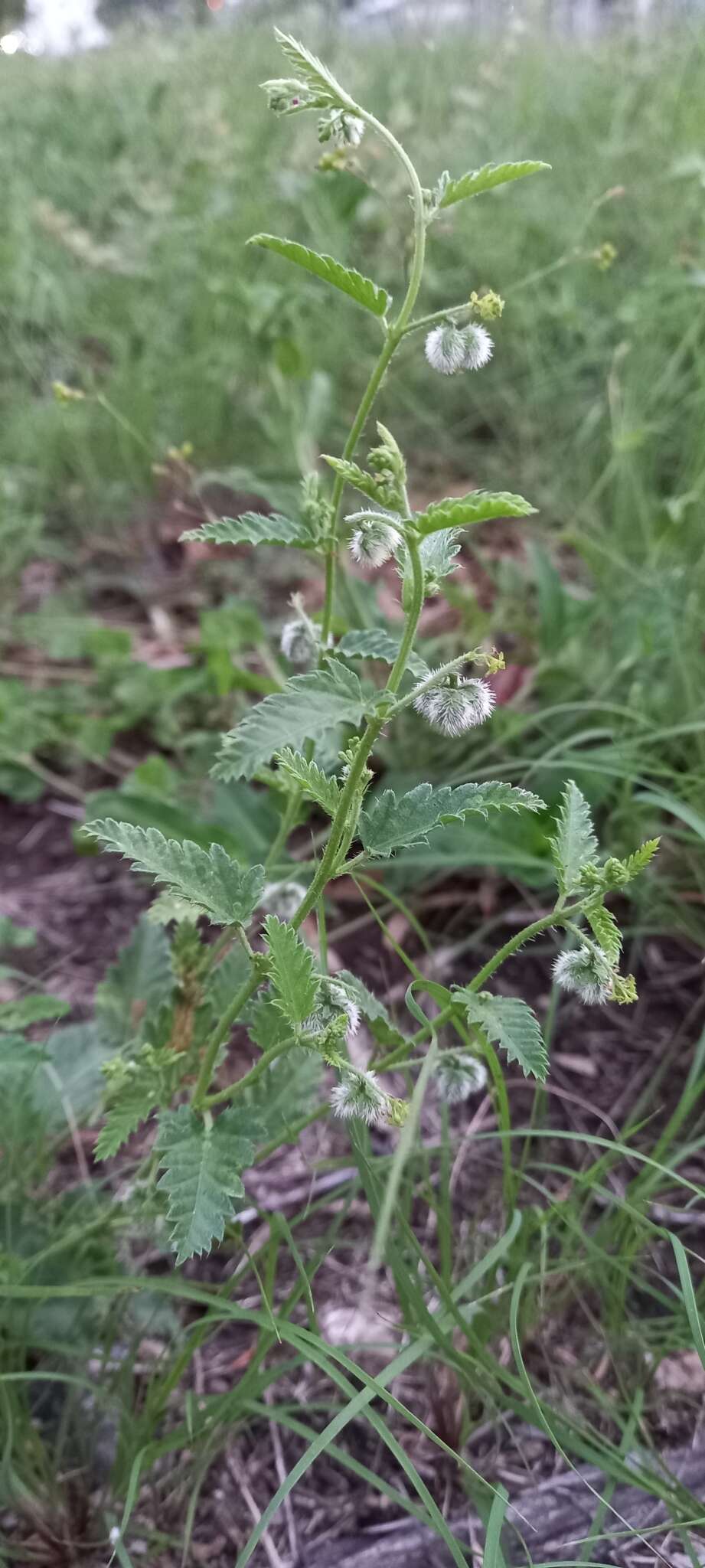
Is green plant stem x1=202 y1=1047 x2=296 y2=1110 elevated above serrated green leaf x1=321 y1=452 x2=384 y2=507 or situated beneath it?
situated beneath

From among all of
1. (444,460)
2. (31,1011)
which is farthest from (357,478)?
(444,460)

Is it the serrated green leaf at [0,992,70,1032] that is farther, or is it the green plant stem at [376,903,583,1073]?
the serrated green leaf at [0,992,70,1032]

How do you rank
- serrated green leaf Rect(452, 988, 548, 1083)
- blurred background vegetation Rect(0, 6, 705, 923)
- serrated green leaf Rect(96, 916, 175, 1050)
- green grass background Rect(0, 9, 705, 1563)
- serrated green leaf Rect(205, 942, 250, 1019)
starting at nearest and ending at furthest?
serrated green leaf Rect(452, 988, 548, 1083)
green grass background Rect(0, 9, 705, 1563)
serrated green leaf Rect(205, 942, 250, 1019)
serrated green leaf Rect(96, 916, 175, 1050)
blurred background vegetation Rect(0, 6, 705, 923)

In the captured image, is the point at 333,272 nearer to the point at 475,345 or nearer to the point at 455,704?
the point at 475,345

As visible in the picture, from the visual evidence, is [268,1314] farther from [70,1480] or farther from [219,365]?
[219,365]

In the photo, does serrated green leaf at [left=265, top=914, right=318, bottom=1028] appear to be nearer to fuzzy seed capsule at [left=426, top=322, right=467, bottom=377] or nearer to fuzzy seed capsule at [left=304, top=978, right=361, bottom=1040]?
fuzzy seed capsule at [left=304, top=978, right=361, bottom=1040]

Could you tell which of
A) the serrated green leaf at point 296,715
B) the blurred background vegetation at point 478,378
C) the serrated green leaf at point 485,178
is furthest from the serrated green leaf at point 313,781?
the blurred background vegetation at point 478,378

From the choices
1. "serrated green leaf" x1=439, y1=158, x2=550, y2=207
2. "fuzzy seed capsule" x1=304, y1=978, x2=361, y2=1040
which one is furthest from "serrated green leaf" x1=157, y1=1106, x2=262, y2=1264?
"serrated green leaf" x1=439, y1=158, x2=550, y2=207
